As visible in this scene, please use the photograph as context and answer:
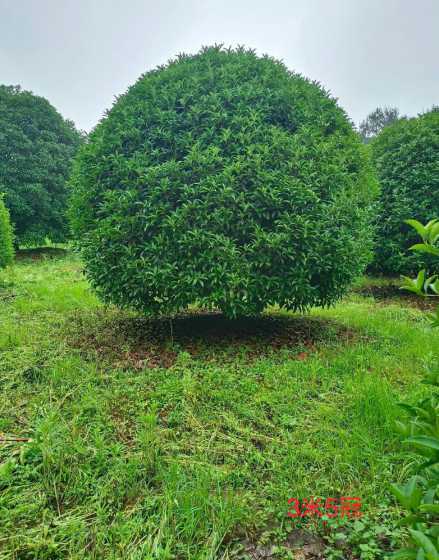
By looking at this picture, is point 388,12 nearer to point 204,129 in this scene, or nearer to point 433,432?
point 204,129

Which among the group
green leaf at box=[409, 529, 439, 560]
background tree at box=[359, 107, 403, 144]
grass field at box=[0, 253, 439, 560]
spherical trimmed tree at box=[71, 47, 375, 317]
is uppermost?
background tree at box=[359, 107, 403, 144]

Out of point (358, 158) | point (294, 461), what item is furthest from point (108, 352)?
point (358, 158)

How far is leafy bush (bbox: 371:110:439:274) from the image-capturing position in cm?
648

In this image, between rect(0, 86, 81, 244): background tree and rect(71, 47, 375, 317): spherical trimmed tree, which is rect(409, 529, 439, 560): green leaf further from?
rect(0, 86, 81, 244): background tree

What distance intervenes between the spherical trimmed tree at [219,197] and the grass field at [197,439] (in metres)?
0.65

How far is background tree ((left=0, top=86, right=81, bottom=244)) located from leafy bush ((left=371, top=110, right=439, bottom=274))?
39.7 feet

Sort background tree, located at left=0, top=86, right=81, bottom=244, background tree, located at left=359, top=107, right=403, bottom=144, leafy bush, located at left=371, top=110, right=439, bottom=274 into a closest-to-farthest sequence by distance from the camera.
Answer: leafy bush, located at left=371, top=110, right=439, bottom=274 → background tree, located at left=0, top=86, right=81, bottom=244 → background tree, located at left=359, top=107, right=403, bottom=144

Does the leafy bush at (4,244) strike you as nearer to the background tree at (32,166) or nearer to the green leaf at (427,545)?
the background tree at (32,166)

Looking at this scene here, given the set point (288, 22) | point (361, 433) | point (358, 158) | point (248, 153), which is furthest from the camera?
point (288, 22)

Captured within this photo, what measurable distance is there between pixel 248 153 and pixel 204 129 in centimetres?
61

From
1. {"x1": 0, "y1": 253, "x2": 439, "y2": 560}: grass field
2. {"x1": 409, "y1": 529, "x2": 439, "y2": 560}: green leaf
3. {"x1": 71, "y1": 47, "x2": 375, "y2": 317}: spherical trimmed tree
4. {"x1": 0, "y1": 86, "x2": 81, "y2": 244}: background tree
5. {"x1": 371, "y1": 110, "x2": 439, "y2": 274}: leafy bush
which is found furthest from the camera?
{"x1": 0, "y1": 86, "x2": 81, "y2": 244}: background tree

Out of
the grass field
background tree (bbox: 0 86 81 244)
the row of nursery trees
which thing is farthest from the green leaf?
background tree (bbox: 0 86 81 244)

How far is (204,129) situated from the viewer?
144 inches

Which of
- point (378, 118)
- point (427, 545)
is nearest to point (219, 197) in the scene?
point (427, 545)
